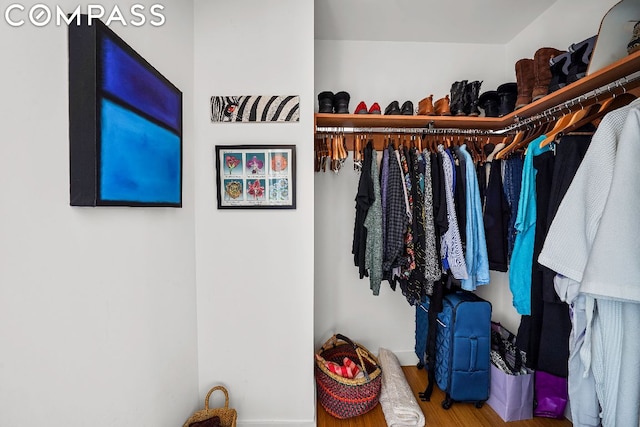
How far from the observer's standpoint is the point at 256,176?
136 centimetres

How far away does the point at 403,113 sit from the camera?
1.64m

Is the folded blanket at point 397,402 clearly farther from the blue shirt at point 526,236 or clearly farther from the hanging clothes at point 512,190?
the hanging clothes at point 512,190

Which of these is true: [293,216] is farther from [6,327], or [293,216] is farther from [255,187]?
[6,327]

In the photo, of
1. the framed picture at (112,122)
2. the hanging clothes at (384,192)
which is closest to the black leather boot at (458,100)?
the hanging clothes at (384,192)

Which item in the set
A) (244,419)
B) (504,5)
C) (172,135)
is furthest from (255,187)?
(504,5)

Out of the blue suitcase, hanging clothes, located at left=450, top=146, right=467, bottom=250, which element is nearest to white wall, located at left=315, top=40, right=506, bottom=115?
hanging clothes, located at left=450, top=146, right=467, bottom=250

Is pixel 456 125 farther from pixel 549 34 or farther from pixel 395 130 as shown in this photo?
pixel 549 34

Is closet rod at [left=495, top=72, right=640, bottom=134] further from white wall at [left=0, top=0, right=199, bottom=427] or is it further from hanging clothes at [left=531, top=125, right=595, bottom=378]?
white wall at [left=0, top=0, right=199, bottom=427]

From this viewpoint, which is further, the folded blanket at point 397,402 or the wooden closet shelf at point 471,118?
the folded blanket at point 397,402

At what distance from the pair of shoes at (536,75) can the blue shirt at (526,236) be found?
1.32 ft

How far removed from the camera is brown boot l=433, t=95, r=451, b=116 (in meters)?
1.59

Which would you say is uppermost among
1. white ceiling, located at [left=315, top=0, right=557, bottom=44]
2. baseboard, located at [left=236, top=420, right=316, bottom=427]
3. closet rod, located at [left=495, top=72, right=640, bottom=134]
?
white ceiling, located at [left=315, top=0, right=557, bottom=44]

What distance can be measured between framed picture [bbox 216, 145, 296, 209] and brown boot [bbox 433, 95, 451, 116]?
1.01 m

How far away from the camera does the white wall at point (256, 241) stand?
1352 mm
